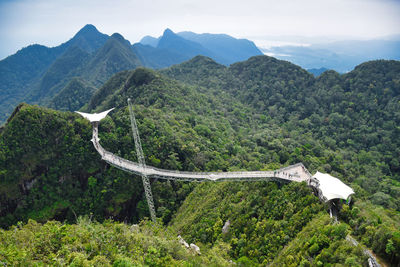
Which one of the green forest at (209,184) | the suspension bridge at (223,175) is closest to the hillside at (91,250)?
the green forest at (209,184)

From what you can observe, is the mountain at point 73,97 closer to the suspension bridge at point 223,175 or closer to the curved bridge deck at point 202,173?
the suspension bridge at point 223,175

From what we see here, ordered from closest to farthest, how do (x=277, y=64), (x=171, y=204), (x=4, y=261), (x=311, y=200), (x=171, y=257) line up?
(x=4, y=261) → (x=171, y=257) → (x=311, y=200) → (x=171, y=204) → (x=277, y=64)

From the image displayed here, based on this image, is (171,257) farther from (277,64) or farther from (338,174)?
(277,64)

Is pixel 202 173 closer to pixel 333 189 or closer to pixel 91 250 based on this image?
pixel 333 189

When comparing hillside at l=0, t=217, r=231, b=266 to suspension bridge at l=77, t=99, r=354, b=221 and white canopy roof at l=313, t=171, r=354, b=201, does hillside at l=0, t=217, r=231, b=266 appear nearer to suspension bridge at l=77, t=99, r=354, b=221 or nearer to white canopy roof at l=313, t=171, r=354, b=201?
white canopy roof at l=313, t=171, r=354, b=201

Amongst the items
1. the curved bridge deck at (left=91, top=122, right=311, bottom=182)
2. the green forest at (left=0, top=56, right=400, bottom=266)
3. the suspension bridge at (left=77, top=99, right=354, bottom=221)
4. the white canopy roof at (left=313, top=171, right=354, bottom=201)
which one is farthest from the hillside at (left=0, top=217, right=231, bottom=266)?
the curved bridge deck at (left=91, top=122, right=311, bottom=182)

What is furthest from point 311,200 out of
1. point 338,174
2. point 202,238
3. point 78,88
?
point 78,88

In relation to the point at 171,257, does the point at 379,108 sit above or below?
above
